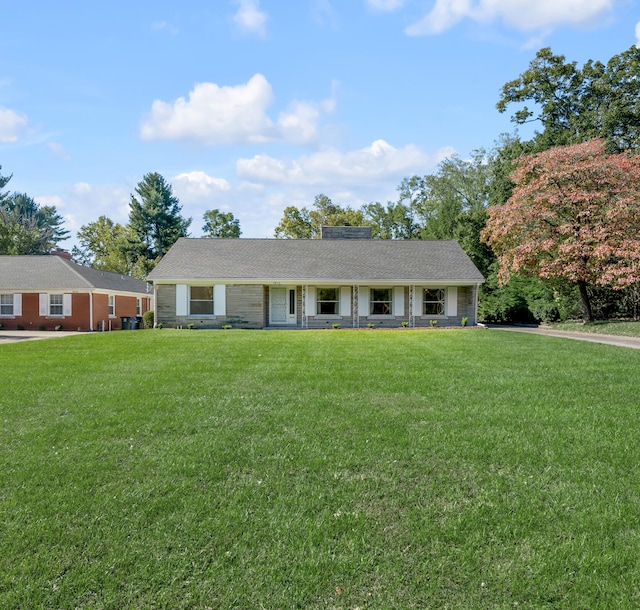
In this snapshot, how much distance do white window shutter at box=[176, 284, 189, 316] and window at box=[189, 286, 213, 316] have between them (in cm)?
24

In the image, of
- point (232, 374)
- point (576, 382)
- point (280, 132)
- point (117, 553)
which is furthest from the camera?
point (280, 132)

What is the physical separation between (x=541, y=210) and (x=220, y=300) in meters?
15.2

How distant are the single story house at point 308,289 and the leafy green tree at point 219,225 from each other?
29.7 metres

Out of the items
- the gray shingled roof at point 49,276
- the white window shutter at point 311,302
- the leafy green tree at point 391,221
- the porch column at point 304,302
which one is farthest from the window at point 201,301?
the leafy green tree at point 391,221

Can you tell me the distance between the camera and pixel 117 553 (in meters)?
2.57

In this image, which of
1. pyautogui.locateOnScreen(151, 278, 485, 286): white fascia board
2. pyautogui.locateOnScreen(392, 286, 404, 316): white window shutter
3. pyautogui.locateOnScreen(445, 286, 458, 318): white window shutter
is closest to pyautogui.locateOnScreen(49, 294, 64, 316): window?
pyautogui.locateOnScreen(151, 278, 485, 286): white fascia board

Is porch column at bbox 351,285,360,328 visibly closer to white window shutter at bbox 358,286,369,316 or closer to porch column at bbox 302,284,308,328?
white window shutter at bbox 358,286,369,316

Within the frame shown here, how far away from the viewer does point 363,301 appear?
21.1 m

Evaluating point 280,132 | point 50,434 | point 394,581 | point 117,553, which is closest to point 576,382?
point 394,581

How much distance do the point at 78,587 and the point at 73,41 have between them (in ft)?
40.1

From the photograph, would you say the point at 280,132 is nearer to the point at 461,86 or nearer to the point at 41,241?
the point at 461,86

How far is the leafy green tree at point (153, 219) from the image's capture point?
44531 millimetres

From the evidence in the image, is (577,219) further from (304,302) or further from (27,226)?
(27,226)

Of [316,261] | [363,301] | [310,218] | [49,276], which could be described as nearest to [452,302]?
[363,301]
